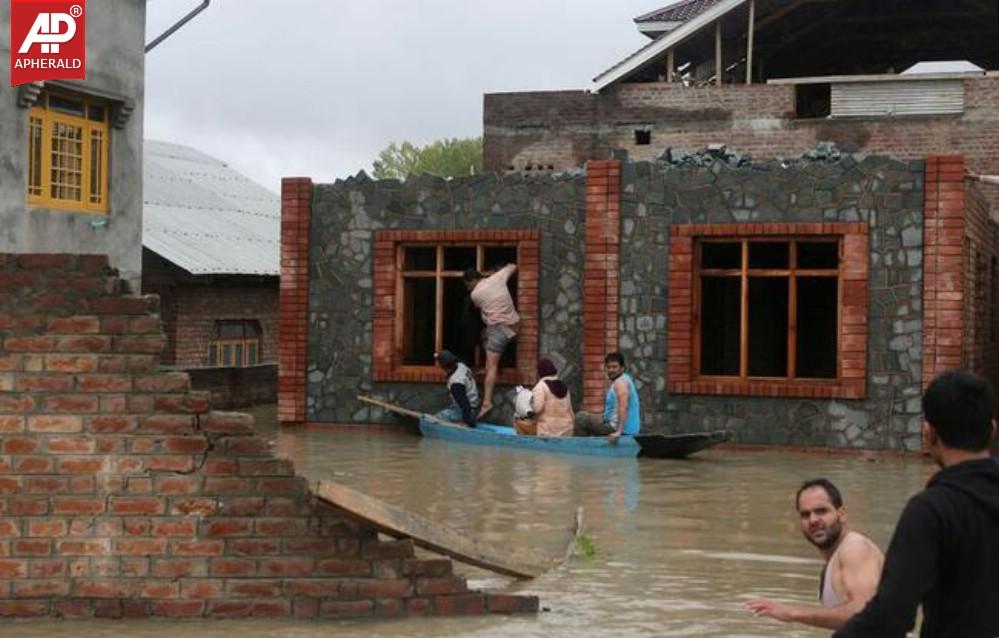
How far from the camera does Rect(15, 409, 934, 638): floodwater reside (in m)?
7.53

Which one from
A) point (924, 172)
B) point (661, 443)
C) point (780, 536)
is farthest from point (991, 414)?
point (924, 172)

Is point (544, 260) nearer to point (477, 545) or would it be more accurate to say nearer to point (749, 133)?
A: point (749, 133)

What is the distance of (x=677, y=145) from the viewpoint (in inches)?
1007

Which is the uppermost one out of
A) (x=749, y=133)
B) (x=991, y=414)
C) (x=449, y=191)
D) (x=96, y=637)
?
(x=749, y=133)

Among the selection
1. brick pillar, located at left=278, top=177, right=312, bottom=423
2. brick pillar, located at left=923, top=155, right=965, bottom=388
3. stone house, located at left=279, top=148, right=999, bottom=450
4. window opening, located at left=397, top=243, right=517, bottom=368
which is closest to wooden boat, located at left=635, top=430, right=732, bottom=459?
stone house, located at left=279, top=148, right=999, bottom=450

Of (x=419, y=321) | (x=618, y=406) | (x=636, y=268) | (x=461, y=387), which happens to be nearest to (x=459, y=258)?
(x=419, y=321)

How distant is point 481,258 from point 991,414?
15.4m

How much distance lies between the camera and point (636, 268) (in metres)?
18.2

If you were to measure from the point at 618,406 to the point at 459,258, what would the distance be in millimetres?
4935

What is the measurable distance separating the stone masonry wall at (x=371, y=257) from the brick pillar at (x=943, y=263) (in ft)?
13.6

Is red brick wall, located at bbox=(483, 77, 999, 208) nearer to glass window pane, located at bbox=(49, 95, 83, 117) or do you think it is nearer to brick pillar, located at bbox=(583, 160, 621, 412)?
glass window pane, located at bbox=(49, 95, 83, 117)

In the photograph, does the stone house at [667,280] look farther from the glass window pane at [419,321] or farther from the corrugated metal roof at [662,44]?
the corrugated metal roof at [662,44]

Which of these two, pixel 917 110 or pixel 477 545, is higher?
pixel 917 110

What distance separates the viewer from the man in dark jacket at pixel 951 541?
143 inches
